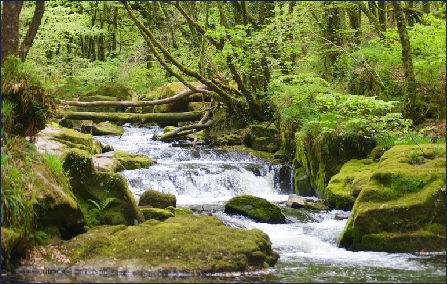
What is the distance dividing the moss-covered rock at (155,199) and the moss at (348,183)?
12.0 ft

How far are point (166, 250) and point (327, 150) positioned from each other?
26.7 feet

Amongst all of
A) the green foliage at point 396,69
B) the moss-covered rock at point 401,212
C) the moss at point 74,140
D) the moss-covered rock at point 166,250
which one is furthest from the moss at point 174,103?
the moss-covered rock at point 166,250

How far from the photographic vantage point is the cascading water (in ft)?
25.0

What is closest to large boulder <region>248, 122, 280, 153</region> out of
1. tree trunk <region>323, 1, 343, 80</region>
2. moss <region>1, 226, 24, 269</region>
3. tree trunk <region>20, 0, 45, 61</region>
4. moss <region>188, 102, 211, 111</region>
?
tree trunk <region>323, 1, 343, 80</region>

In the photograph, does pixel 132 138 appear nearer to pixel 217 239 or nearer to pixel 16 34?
pixel 16 34

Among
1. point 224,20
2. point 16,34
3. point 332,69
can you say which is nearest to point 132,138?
point 224,20

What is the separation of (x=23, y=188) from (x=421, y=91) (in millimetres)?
9883

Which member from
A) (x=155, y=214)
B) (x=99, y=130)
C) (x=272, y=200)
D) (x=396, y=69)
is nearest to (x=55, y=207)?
(x=155, y=214)

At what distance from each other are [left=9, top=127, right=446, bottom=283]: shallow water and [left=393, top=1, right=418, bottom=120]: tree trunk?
11.8ft

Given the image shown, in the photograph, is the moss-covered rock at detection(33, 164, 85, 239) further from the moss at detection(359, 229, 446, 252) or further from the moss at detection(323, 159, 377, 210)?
the moss at detection(323, 159, 377, 210)

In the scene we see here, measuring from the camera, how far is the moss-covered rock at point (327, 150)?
14508 mm

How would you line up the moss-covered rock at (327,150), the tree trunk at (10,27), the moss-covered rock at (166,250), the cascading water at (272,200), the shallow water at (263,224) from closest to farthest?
the shallow water at (263,224) < the moss-covered rock at (166,250) < the cascading water at (272,200) < the tree trunk at (10,27) < the moss-covered rock at (327,150)

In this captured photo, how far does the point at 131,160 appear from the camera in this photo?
54.8 feet

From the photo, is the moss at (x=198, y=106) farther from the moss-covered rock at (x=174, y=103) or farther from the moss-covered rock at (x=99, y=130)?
the moss-covered rock at (x=99, y=130)
